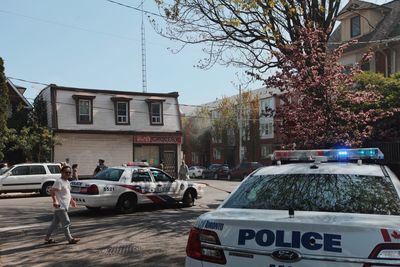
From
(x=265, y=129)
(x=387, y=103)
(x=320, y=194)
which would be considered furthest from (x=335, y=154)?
(x=265, y=129)

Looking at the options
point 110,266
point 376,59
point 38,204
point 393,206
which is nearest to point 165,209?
point 38,204

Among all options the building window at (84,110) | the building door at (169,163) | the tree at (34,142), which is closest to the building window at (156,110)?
the building door at (169,163)

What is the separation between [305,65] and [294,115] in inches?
49.9

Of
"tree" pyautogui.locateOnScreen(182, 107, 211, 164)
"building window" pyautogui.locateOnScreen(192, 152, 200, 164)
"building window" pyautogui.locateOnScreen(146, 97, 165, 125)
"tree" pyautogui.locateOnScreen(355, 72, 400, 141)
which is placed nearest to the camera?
"tree" pyautogui.locateOnScreen(355, 72, 400, 141)

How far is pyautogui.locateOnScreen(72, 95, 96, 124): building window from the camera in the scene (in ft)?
111

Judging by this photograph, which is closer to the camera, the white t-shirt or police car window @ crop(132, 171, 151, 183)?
the white t-shirt

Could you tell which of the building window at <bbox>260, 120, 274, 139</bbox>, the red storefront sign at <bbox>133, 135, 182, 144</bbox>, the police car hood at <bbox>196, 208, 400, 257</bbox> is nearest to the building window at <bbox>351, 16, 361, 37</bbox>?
the red storefront sign at <bbox>133, 135, 182, 144</bbox>

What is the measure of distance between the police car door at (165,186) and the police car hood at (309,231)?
39.3 ft

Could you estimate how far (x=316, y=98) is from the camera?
11797 millimetres

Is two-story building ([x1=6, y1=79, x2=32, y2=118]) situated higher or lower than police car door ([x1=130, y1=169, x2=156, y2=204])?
higher

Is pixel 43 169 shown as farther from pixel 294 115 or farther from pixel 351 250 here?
pixel 351 250

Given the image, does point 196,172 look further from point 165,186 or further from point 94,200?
point 94,200

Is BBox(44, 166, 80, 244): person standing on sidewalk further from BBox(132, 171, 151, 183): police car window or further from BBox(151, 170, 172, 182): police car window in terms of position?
BBox(151, 170, 172, 182): police car window

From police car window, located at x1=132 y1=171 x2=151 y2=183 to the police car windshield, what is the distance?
10.7 metres
